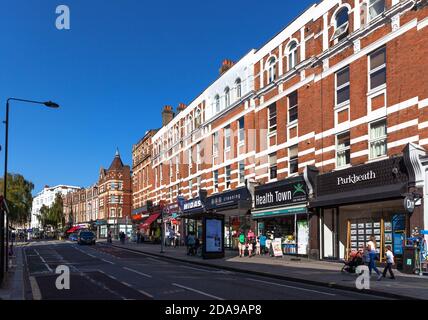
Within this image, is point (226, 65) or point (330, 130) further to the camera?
point (226, 65)

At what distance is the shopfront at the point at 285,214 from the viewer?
3047 cm

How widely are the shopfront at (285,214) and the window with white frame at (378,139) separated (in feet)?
18.4

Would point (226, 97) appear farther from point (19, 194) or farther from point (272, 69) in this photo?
point (19, 194)

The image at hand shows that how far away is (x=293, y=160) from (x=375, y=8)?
10521 millimetres

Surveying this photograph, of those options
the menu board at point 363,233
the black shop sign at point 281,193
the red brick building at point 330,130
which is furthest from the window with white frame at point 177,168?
the menu board at point 363,233

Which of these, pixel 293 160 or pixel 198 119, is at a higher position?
pixel 198 119

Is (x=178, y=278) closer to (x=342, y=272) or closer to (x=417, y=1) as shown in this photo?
(x=342, y=272)

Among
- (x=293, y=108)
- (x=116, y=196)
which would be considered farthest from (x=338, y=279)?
(x=116, y=196)

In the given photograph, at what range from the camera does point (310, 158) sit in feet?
100

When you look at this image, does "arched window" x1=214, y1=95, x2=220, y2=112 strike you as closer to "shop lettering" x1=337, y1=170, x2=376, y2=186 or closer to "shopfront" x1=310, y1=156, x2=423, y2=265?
"shopfront" x1=310, y1=156, x2=423, y2=265

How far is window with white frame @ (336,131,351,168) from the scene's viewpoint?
27.3 m

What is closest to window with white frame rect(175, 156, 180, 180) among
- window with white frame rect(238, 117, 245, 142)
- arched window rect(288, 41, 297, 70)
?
window with white frame rect(238, 117, 245, 142)

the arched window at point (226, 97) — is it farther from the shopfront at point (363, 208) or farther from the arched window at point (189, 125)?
the shopfront at point (363, 208)

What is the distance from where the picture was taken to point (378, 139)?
2511 cm
